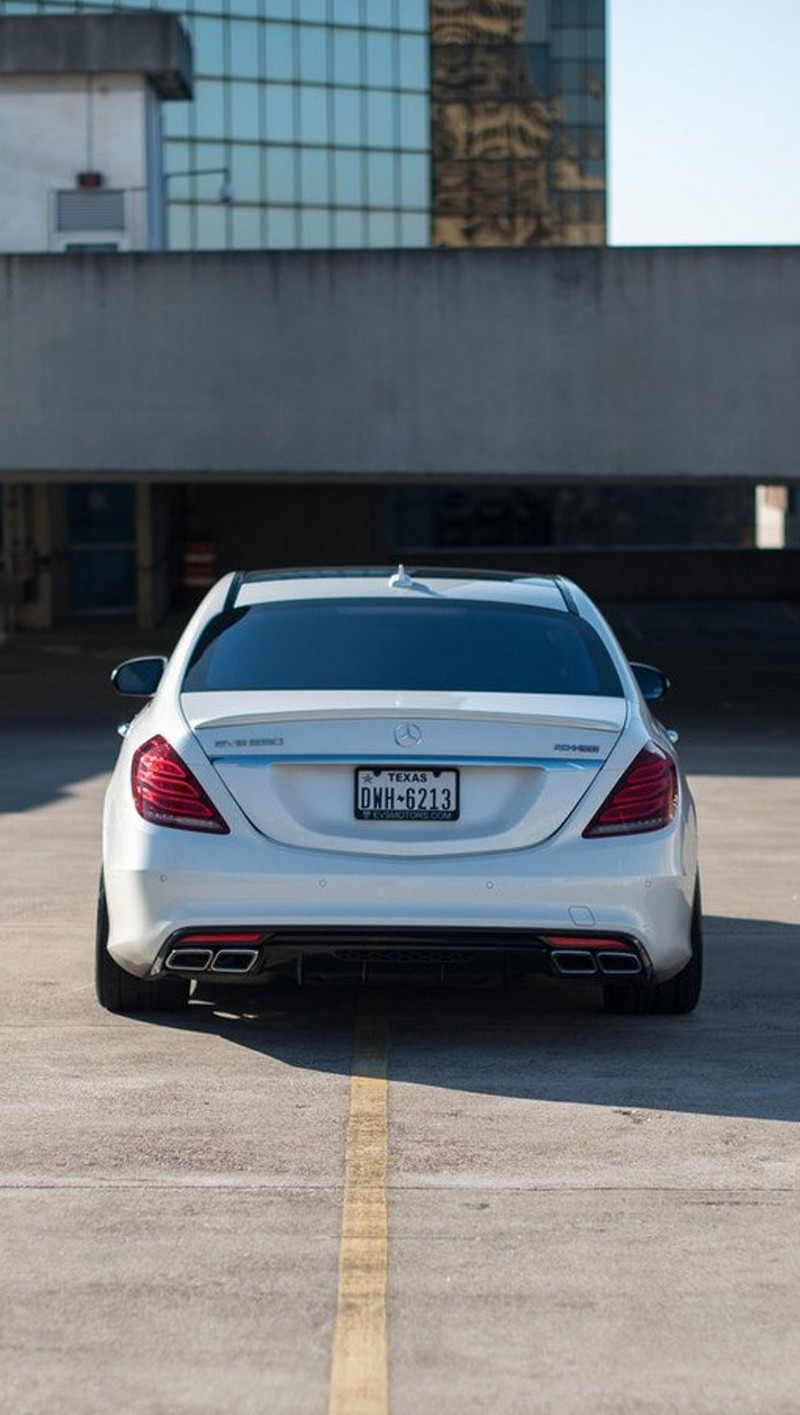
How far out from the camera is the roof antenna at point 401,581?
887 cm

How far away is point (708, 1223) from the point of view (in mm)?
5789

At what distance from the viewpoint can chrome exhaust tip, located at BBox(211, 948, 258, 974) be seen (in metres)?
7.49

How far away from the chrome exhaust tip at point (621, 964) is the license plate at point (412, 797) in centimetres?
64

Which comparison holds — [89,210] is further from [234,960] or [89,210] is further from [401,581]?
[234,960]

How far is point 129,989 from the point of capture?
8203mm

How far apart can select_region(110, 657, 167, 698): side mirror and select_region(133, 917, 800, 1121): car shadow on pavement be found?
1.18 meters

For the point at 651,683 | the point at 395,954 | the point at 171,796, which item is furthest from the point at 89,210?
the point at 395,954

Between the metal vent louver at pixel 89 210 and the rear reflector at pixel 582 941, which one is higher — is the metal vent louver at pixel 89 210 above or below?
above

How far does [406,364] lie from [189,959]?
1520cm

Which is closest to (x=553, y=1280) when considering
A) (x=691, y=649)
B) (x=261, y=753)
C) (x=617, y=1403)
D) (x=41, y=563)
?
(x=617, y=1403)

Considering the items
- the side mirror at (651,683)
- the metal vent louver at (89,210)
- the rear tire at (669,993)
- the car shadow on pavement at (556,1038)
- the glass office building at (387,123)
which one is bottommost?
the car shadow on pavement at (556,1038)

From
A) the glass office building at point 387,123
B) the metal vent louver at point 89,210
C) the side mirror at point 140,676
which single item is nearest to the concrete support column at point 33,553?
the metal vent louver at point 89,210

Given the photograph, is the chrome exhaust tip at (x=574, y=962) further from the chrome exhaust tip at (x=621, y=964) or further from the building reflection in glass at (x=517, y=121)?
the building reflection in glass at (x=517, y=121)

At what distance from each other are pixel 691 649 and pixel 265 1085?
27.2 m
